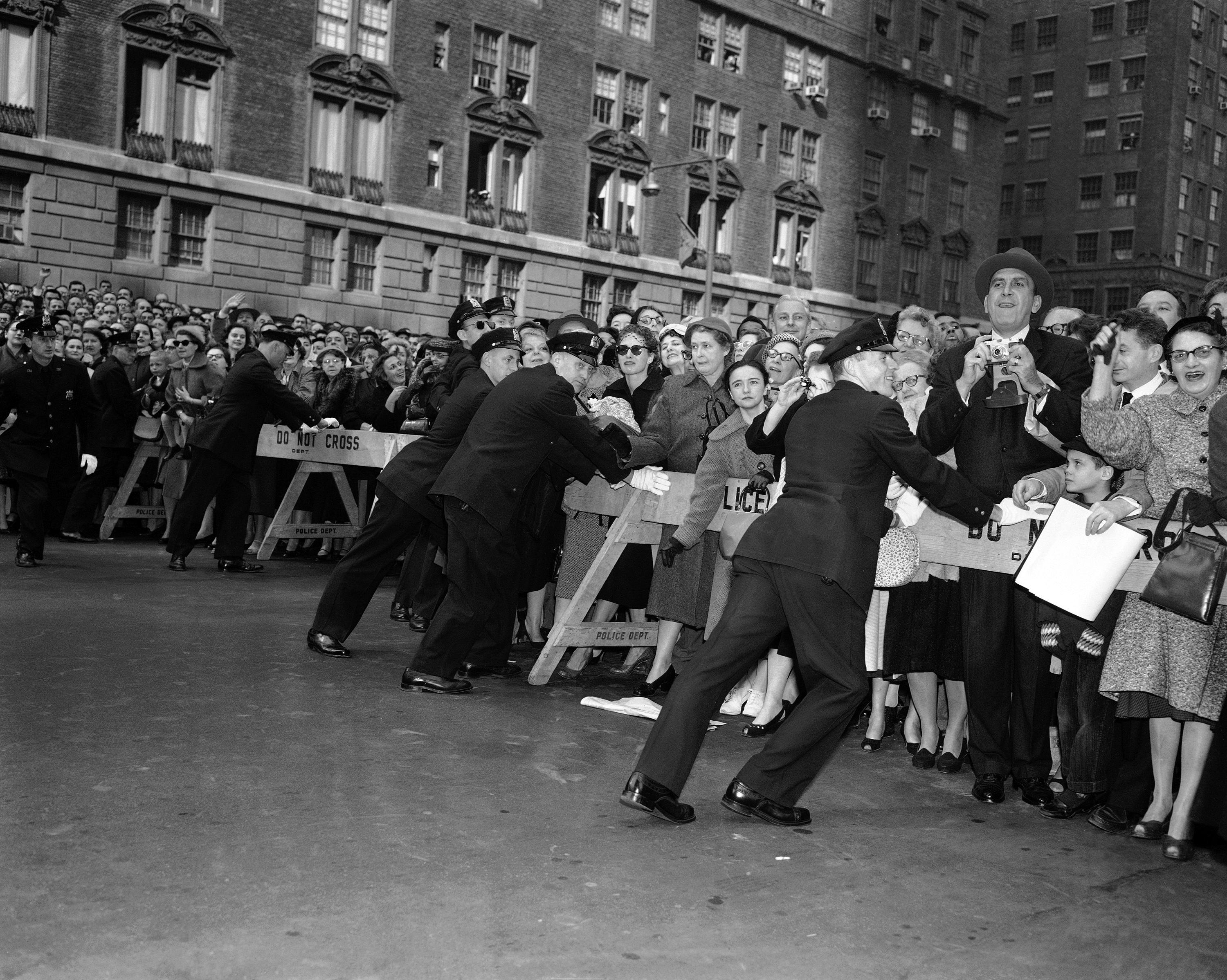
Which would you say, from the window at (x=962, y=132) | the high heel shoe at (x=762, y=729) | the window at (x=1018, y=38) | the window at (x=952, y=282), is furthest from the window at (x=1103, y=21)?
the high heel shoe at (x=762, y=729)

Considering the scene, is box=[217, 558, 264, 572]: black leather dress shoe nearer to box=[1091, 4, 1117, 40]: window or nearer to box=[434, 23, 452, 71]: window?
box=[434, 23, 452, 71]: window

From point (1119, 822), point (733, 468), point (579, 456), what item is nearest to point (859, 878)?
point (1119, 822)

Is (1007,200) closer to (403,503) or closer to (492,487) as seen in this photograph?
(403,503)

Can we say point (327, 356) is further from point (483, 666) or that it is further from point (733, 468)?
point (733, 468)

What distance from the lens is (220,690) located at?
25.8ft

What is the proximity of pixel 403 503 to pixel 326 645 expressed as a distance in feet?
3.62

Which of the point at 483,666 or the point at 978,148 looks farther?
the point at 978,148

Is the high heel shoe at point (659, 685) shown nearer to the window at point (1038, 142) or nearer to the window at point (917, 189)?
the window at point (917, 189)

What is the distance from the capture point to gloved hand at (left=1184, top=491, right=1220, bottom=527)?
5.62m

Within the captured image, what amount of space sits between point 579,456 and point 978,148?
52.2m

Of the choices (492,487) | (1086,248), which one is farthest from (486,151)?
(1086,248)

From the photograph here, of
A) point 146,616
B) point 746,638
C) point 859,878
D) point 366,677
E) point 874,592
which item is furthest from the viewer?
point 146,616

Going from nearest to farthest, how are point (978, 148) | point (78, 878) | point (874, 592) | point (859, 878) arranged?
point (78, 878), point (859, 878), point (874, 592), point (978, 148)

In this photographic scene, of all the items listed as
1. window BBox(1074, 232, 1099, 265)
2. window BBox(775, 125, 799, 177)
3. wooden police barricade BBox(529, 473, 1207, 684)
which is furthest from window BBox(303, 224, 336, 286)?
window BBox(1074, 232, 1099, 265)
